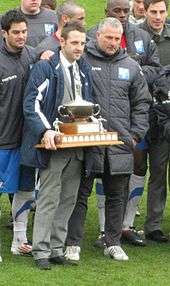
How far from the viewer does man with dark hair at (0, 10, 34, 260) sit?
25.2ft

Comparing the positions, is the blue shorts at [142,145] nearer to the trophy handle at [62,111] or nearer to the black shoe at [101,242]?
the black shoe at [101,242]

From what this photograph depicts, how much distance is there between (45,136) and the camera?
7.35 metres

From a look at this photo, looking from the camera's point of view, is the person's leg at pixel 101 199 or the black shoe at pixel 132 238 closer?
the person's leg at pixel 101 199

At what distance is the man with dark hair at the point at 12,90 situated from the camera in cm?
768

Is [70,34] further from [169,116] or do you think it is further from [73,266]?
[73,266]

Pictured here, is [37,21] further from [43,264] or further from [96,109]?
[43,264]

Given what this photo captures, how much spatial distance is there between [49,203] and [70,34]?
142 centimetres

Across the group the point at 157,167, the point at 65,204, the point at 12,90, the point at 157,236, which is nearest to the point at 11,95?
the point at 12,90

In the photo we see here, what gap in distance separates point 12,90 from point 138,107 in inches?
45.2

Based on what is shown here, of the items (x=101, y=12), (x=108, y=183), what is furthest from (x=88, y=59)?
(x=101, y=12)

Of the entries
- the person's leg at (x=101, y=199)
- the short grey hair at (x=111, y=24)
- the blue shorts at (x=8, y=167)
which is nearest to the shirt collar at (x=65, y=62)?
the short grey hair at (x=111, y=24)

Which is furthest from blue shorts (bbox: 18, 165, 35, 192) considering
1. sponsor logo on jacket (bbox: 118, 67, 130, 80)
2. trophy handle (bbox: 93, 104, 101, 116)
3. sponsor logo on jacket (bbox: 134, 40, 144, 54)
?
sponsor logo on jacket (bbox: 134, 40, 144, 54)

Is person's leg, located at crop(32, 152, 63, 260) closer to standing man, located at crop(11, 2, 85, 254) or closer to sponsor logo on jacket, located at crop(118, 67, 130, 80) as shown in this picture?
standing man, located at crop(11, 2, 85, 254)

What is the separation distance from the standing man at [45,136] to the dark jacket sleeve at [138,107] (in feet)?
1.61
